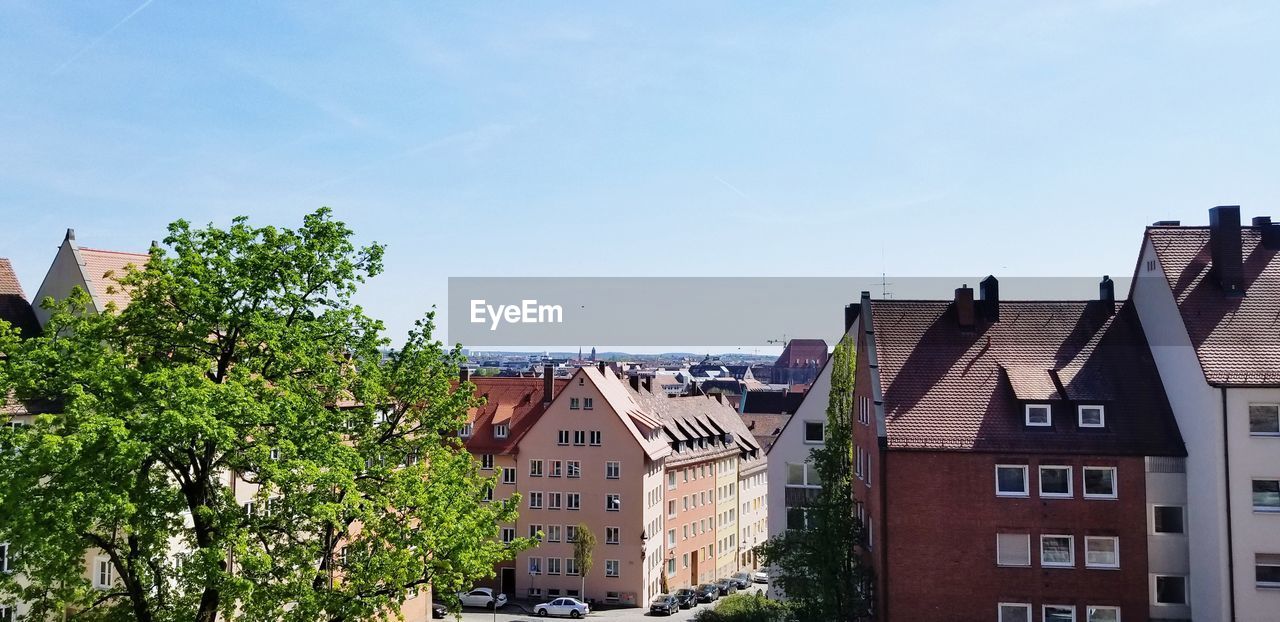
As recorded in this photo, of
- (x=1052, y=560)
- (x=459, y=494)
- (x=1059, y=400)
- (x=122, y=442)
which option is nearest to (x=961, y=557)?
(x=1052, y=560)

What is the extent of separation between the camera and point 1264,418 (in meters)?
29.4

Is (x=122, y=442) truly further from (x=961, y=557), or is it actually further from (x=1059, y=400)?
(x=1059, y=400)

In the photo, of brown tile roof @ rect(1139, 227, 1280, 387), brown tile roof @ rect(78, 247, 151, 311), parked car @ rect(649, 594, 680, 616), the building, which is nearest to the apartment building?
the building

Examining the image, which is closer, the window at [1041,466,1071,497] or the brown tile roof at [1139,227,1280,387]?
the brown tile roof at [1139,227,1280,387]

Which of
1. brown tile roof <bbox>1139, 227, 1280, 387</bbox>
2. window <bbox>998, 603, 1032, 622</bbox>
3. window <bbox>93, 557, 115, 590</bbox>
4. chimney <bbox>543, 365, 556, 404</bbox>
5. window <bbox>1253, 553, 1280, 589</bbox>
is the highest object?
brown tile roof <bbox>1139, 227, 1280, 387</bbox>

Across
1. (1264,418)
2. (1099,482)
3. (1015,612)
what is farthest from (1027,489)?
(1264,418)

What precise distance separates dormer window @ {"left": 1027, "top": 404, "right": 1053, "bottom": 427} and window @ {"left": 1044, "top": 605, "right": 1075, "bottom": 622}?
597cm

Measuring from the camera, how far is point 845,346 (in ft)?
129

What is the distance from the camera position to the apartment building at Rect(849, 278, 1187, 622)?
31.1 meters

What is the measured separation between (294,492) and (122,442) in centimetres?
396

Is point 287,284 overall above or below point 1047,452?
above

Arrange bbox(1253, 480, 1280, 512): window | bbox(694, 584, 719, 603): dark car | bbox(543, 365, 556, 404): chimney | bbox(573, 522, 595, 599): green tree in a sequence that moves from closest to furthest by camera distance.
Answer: bbox(1253, 480, 1280, 512): window, bbox(573, 522, 595, 599): green tree, bbox(694, 584, 719, 603): dark car, bbox(543, 365, 556, 404): chimney

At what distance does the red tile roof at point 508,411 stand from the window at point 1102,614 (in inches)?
1657

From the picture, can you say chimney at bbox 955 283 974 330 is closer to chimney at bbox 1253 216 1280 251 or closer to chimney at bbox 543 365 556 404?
chimney at bbox 1253 216 1280 251
